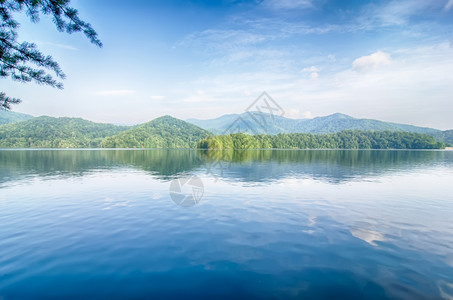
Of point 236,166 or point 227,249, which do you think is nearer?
point 227,249

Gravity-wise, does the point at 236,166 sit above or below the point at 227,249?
above

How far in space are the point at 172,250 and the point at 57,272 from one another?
4.90m

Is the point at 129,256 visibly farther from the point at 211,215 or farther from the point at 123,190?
the point at 123,190

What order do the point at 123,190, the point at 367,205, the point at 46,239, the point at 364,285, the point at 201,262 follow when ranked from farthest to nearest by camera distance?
1. the point at 123,190
2. the point at 367,205
3. the point at 46,239
4. the point at 201,262
5. the point at 364,285

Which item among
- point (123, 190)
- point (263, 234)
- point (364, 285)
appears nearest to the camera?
point (364, 285)

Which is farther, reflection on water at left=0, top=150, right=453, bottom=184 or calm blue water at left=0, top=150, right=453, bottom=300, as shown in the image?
reflection on water at left=0, top=150, right=453, bottom=184

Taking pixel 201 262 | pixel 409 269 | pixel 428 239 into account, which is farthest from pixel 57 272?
pixel 428 239

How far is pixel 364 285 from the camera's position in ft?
29.1

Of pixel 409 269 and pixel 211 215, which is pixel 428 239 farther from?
pixel 211 215

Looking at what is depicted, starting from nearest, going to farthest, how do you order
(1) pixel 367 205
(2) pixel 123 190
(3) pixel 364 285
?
1. (3) pixel 364 285
2. (1) pixel 367 205
3. (2) pixel 123 190

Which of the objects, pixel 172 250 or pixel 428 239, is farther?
pixel 428 239

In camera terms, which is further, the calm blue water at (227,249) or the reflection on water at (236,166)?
the reflection on water at (236,166)

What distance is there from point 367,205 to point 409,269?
492 inches

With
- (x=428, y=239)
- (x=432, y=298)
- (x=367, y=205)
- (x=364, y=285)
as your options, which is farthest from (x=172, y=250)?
(x=367, y=205)
